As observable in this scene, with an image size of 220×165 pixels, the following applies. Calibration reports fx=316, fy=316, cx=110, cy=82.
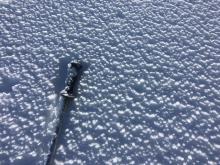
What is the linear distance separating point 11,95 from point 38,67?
0.12 metres

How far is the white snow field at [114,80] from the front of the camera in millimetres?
779

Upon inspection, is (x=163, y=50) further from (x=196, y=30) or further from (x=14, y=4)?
(x=14, y=4)

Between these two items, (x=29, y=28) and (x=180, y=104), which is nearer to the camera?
(x=180, y=104)

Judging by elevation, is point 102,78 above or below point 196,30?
below

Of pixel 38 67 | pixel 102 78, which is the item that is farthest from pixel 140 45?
pixel 38 67

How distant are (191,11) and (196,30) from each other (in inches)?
4.0

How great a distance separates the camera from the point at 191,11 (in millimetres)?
1119

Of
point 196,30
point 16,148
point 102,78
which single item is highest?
point 196,30

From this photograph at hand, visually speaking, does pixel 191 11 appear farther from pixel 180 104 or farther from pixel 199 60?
pixel 180 104

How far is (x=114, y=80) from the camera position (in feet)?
2.98

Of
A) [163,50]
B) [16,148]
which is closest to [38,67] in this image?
[16,148]

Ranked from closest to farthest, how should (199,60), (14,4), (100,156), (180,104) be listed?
(100,156) < (180,104) < (199,60) < (14,4)

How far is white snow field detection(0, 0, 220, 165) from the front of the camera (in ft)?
2.56

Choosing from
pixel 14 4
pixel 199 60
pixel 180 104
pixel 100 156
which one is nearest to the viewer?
pixel 100 156
